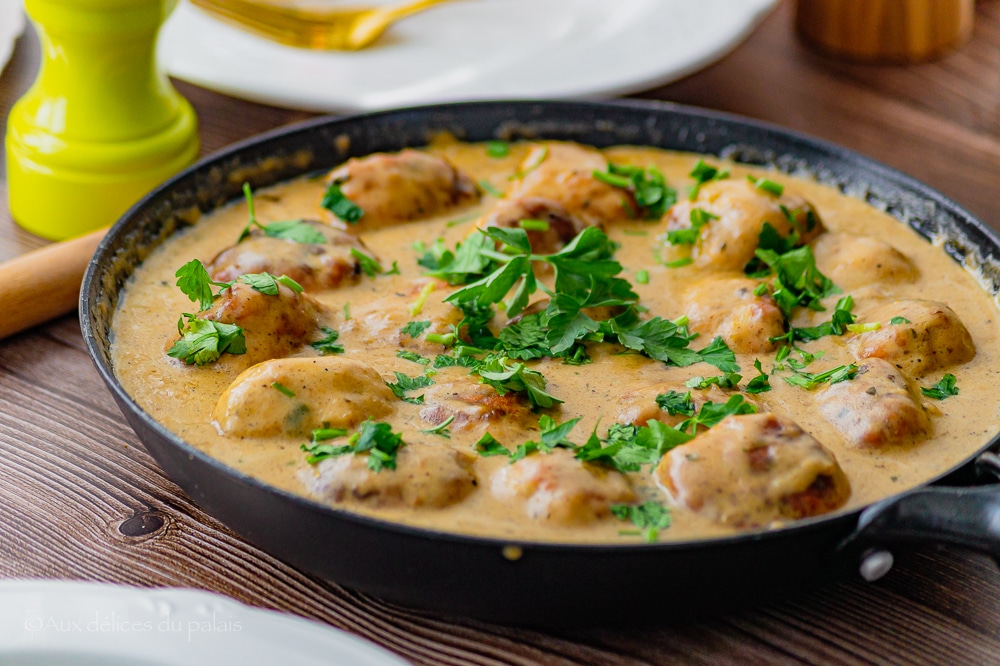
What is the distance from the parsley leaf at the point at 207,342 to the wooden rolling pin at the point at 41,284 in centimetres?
68

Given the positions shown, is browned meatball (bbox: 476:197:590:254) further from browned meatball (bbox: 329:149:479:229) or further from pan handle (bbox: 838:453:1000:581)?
pan handle (bbox: 838:453:1000:581)

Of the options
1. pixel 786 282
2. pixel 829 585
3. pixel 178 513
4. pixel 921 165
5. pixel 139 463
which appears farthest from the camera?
pixel 921 165

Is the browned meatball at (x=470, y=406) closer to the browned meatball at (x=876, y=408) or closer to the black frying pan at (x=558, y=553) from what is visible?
the black frying pan at (x=558, y=553)

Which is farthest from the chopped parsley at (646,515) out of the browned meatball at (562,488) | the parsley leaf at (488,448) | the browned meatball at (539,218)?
the browned meatball at (539,218)

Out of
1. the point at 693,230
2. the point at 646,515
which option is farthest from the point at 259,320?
the point at 693,230

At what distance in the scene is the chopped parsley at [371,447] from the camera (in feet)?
7.24

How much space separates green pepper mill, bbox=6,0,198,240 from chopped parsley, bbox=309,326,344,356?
1.22 m

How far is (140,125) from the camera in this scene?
11.9ft

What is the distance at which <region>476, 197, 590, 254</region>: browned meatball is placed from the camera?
3.13 meters

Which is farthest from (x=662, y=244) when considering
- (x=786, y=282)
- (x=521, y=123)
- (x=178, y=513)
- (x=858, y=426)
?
(x=178, y=513)

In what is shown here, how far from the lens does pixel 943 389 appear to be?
104 inches

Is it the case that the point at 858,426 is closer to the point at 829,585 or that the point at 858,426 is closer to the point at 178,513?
the point at 829,585

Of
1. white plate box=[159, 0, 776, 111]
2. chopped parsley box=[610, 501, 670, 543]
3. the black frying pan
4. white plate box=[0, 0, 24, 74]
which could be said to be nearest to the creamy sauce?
chopped parsley box=[610, 501, 670, 543]

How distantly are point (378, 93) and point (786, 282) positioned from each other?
1909 millimetres
